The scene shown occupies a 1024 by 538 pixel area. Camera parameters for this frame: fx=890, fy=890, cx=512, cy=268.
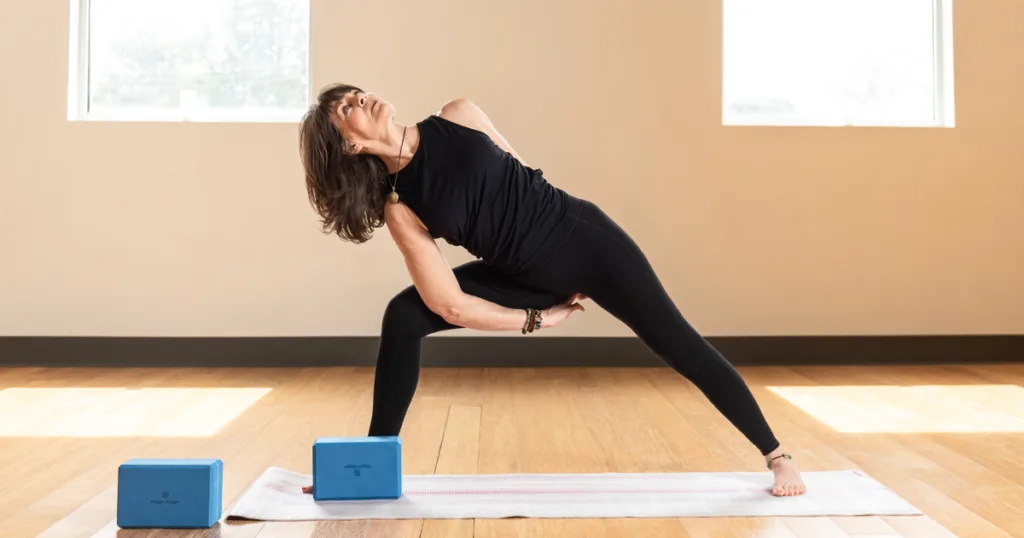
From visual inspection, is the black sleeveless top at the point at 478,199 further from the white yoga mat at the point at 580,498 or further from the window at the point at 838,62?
the window at the point at 838,62

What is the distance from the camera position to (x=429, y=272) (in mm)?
2010

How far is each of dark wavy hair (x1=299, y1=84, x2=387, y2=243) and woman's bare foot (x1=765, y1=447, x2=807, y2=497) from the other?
1.11 meters

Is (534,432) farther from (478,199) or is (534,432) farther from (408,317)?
(478,199)

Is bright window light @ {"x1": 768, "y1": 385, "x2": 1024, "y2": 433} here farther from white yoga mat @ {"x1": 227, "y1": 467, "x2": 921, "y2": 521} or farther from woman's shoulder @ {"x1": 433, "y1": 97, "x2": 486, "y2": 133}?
woman's shoulder @ {"x1": 433, "y1": 97, "x2": 486, "y2": 133}

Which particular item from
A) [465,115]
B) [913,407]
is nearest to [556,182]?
[913,407]

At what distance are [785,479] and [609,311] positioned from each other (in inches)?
22.9

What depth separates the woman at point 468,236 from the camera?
6.44ft

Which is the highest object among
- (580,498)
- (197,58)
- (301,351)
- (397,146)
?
(197,58)

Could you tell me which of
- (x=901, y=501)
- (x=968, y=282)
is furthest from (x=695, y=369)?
(x=968, y=282)

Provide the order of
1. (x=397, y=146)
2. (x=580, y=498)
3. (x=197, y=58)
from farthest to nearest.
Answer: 1. (x=197, y=58)
2. (x=580, y=498)
3. (x=397, y=146)

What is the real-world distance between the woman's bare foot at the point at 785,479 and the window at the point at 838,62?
2.79 meters

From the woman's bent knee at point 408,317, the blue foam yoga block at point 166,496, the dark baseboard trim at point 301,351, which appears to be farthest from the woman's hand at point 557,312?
the dark baseboard trim at point 301,351

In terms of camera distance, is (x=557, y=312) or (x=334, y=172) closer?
(x=334, y=172)

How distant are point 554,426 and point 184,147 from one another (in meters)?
2.56
